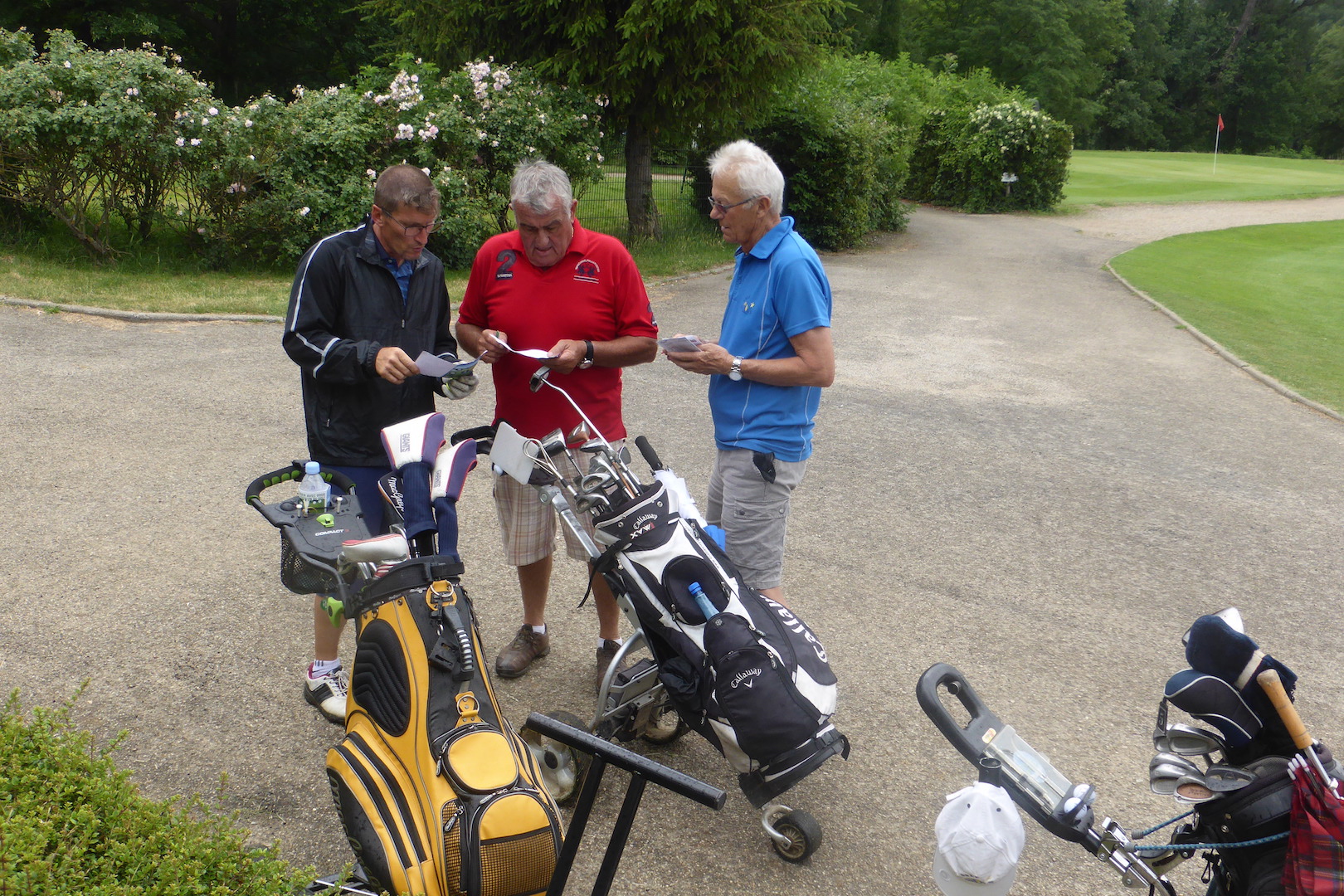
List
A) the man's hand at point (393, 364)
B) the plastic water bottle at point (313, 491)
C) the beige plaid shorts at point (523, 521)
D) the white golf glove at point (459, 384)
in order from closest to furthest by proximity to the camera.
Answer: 1. the plastic water bottle at point (313, 491)
2. the man's hand at point (393, 364)
3. the white golf glove at point (459, 384)
4. the beige plaid shorts at point (523, 521)

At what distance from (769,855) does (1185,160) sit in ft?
167

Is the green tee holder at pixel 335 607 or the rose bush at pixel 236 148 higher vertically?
the rose bush at pixel 236 148

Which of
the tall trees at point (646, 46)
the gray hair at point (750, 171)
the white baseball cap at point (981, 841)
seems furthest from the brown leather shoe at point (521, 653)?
the tall trees at point (646, 46)

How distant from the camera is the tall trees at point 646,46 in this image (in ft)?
45.1

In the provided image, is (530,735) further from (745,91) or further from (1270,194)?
(1270,194)

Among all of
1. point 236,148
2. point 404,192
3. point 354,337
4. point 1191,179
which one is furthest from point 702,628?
point 1191,179

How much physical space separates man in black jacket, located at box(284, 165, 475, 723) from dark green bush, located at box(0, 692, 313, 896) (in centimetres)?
104

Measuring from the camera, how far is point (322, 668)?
3766mm

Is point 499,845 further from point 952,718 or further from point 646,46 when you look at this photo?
point 646,46

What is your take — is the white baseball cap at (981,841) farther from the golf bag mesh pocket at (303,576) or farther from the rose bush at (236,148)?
the rose bush at (236,148)

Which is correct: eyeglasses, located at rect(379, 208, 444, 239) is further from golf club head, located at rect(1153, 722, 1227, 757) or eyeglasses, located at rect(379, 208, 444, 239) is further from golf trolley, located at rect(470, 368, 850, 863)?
golf club head, located at rect(1153, 722, 1227, 757)

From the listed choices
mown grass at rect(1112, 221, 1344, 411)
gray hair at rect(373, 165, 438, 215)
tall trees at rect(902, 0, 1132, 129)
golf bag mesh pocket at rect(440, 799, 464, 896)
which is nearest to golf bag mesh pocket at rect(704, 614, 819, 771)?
golf bag mesh pocket at rect(440, 799, 464, 896)

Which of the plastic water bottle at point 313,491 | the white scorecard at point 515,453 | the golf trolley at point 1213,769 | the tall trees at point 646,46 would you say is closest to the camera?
the golf trolley at point 1213,769

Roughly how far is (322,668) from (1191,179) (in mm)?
38699
